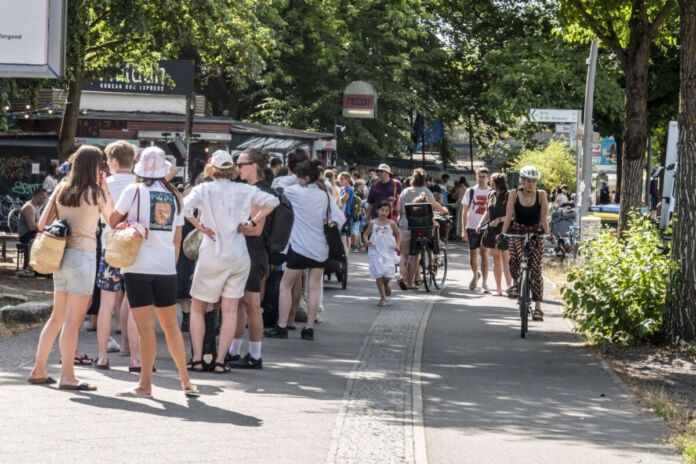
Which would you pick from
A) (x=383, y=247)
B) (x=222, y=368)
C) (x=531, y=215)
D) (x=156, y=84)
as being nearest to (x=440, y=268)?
(x=383, y=247)

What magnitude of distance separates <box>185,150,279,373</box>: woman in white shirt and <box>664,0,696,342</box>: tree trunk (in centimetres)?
439

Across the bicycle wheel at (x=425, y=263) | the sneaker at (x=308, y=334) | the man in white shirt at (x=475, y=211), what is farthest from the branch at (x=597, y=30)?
the sneaker at (x=308, y=334)

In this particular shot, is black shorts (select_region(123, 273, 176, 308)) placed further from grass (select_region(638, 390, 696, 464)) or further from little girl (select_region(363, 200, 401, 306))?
little girl (select_region(363, 200, 401, 306))

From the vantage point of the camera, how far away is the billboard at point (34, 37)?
1534 cm

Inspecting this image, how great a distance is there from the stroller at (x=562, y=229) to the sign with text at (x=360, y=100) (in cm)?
1168

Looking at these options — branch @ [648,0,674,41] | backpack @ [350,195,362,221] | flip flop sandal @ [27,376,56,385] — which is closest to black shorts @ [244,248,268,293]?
flip flop sandal @ [27,376,56,385]

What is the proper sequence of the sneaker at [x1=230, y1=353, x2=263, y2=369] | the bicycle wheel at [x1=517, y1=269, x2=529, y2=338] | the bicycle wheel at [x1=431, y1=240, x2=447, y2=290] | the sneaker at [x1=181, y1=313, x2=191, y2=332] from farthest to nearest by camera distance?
the bicycle wheel at [x1=431, y1=240, x2=447, y2=290], the bicycle wheel at [x1=517, y1=269, x2=529, y2=338], the sneaker at [x1=181, y1=313, x2=191, y2=332], the sneaker at [x1=230, y1=353, x2=263, y2=369]

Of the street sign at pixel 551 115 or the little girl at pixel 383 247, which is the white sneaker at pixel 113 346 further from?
the street sign at pixel 551 115

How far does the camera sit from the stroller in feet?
78.4

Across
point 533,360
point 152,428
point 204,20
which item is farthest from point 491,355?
point 204,20

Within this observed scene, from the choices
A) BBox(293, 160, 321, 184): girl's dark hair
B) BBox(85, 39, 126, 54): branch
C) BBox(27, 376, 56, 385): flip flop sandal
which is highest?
BBox(85, 39, 126, 54): branch

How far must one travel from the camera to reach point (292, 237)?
35.9 ft

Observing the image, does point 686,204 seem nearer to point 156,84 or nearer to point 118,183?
point 118,183

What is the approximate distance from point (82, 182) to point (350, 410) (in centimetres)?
246
